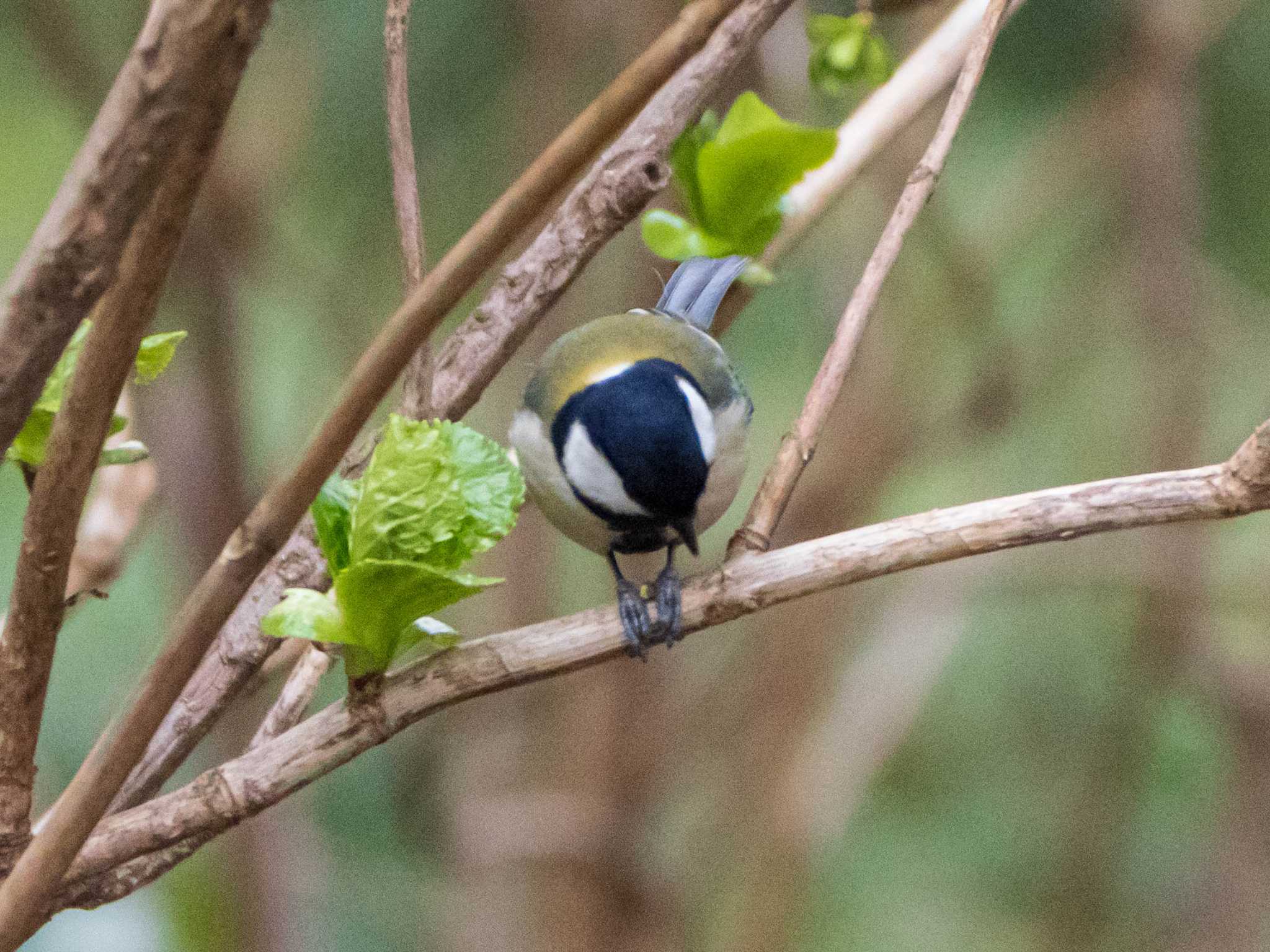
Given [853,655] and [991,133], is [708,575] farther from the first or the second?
[991,133]

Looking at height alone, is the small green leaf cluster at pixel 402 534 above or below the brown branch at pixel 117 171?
below

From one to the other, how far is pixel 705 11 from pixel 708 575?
0.36 meters

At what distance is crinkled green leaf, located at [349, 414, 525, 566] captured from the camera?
47 cm

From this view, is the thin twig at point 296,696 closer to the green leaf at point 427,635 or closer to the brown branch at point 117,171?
the green leaf at point 427,635

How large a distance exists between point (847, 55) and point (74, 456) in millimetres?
534

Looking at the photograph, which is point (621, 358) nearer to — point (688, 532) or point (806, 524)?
point (688, 532)

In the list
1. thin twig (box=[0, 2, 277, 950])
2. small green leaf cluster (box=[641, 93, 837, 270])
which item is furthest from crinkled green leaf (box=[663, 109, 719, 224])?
thin twig (box=[0, 2, 277, 950])

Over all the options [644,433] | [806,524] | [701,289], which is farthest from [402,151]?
[806,524]

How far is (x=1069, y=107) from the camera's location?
1515mm

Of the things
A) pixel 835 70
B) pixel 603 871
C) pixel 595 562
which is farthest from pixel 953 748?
pixel 835 70

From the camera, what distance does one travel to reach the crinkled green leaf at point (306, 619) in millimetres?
468

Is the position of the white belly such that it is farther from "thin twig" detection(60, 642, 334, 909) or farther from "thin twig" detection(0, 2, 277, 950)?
"thin twig" detection(0, 2, 277, 950)

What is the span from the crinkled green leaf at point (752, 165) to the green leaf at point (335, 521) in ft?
0.66

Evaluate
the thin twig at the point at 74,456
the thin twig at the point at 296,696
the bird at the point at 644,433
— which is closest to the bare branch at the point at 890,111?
the bird at the point at 644,433
